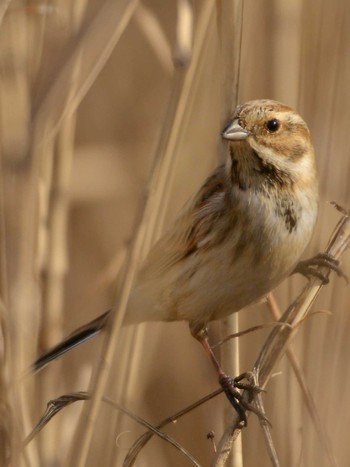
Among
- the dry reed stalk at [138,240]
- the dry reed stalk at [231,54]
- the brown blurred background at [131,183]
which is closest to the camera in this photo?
the dry reed stalk at [138,240]

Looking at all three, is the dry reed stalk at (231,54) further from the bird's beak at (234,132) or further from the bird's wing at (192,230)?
the bird's wing at (192,230)

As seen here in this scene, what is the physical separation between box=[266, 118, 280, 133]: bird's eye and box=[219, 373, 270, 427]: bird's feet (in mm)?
579

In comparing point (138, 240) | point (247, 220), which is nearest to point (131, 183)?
point (247, 220)

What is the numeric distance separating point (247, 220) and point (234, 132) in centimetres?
26

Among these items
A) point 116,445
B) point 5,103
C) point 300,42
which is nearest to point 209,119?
point 300,42

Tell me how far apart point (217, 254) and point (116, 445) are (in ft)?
1.77

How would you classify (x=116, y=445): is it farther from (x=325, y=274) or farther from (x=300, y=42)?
(x=300, y=42)

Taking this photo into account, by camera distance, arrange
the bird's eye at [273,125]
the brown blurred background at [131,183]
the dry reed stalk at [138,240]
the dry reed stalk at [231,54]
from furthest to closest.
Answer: the bird's eye at [273,125], the dry reed stalk at [231,54], the brown blurred background at [131,183], the dry reed stalk at [138,240]

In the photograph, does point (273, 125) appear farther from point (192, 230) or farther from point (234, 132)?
point (192, 230)

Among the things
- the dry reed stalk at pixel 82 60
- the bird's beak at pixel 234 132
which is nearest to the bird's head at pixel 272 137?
the bird's beak at pixel 234 132

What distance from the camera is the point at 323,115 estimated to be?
235 centimetres

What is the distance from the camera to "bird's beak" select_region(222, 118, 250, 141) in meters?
1.98

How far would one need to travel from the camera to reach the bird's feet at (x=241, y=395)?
6.00ft

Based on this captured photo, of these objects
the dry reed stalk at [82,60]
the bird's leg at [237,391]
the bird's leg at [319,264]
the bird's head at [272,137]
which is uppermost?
the dry reed stalk at [82,60]
